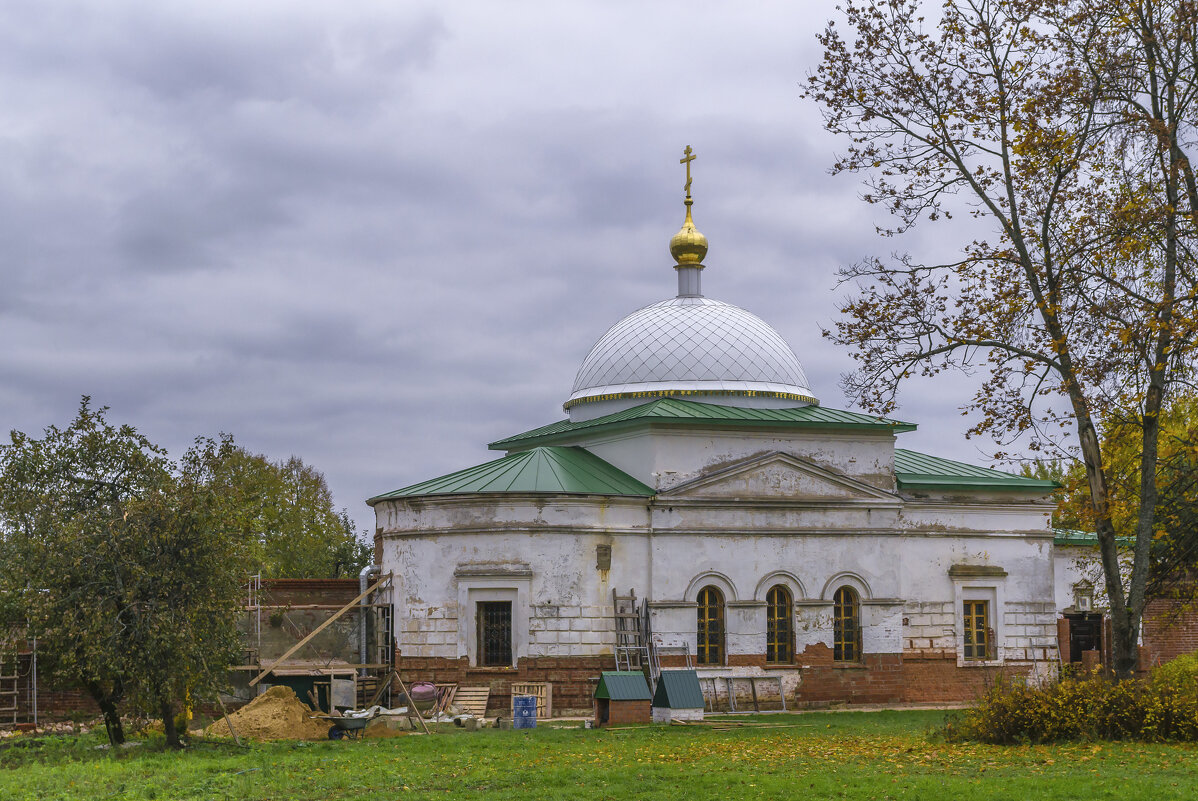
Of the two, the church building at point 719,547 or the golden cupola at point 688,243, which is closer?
the church building at point 719,547

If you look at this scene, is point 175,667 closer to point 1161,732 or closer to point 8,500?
point 8,500

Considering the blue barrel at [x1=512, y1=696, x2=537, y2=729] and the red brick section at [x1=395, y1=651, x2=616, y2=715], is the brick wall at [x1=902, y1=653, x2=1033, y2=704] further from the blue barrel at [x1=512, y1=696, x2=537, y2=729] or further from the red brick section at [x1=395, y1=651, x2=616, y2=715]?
the blue barrel at [x1=512, y1=696, x2=537, y2=729]

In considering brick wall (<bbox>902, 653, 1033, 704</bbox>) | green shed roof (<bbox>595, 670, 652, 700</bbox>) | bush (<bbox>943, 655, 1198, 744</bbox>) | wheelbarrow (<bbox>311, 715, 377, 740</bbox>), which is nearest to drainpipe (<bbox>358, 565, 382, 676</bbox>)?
wheelbarrow (<bbox>311, 715, 377, 740</bbox>)

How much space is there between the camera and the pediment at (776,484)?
27.4 meters

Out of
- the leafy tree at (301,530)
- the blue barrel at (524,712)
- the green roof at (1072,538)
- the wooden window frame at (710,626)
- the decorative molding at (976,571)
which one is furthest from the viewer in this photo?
the leafy tree at (301,530)

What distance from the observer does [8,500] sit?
19578mm

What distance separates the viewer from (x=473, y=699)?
2520 cm

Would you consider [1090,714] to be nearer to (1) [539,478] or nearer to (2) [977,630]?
(1) [539,478]

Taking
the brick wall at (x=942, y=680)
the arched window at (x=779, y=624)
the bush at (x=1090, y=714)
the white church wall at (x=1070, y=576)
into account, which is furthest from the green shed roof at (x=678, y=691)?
the white church wall at (x=1070, y=576)

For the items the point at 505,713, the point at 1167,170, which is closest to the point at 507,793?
the point at 505,713

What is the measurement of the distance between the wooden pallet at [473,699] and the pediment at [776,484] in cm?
535

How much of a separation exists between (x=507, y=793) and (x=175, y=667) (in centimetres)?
678

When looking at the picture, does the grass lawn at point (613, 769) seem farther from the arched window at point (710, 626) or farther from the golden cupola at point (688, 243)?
the golden cupola at point (688, 243)

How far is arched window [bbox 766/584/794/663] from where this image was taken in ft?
90.8
